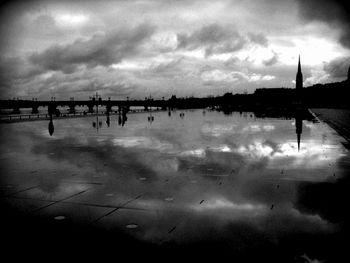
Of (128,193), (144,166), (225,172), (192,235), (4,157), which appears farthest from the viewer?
(4,157)

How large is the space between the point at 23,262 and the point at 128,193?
14.2 ft

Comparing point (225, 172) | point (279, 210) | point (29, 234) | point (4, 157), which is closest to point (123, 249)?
point (29, 234)

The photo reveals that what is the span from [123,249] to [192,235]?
1.44 meters

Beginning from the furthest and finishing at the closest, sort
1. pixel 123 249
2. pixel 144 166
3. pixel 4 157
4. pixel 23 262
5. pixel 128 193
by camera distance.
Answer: pixel 4 157
pixel 144 166
pixel 128 193
pixel 123 249
pixel 23 262

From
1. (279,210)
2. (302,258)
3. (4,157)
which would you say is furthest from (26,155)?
(302,258)

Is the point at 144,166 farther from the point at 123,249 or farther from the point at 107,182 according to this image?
the point at 123,249

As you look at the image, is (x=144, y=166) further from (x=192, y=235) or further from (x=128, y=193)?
→ (x=192, y=235)

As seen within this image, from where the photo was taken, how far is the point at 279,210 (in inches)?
319

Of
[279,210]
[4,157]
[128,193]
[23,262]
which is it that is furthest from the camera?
[4,157]

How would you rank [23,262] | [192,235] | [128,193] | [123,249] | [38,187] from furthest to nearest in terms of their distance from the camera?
1. [38,187]
2. [128,193]
3. [192,235]
4. [123,249]
5. [23,262]

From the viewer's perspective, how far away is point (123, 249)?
608 cm

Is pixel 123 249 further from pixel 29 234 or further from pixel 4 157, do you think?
pixel 4 157

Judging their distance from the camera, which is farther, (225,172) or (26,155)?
(26,155)

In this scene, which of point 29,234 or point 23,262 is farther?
point 29,234
